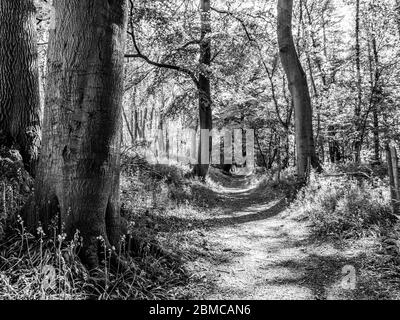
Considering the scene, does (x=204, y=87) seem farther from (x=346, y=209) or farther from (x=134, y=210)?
(x=346, y=209)

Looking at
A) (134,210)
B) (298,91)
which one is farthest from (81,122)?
(298,91)

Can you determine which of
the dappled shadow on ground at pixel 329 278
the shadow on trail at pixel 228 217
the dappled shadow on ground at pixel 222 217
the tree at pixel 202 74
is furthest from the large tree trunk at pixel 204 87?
the dappled shadow on ground at pixel 329 278

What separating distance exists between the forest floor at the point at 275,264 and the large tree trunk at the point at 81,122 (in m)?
1.57

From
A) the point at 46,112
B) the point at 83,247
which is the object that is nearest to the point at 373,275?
the point at 83,247

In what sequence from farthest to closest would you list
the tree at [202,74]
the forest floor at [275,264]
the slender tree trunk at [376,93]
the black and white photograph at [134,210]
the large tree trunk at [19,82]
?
the slender tree trunk at [376,93]
the tree at [202,74]
the large tree trunk at [19,82]
the forest floor at [275,264]
the black and white photograph at [134,210]

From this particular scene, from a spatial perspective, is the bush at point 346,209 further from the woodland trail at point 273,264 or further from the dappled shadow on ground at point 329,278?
the dappled shadow on ground at point 329,278

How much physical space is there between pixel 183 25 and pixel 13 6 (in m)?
6.94

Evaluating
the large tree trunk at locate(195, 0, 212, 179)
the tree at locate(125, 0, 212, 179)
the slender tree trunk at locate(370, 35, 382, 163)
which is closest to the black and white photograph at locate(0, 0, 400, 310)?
the tree at locate(125, 0, 212, 179)

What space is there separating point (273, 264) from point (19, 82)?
573cm

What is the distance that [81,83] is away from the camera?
328cm

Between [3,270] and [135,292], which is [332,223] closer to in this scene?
[135,292]

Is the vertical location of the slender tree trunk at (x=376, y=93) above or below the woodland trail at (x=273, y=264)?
above

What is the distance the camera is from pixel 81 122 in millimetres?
3262

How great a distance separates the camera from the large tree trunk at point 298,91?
9438 mm
